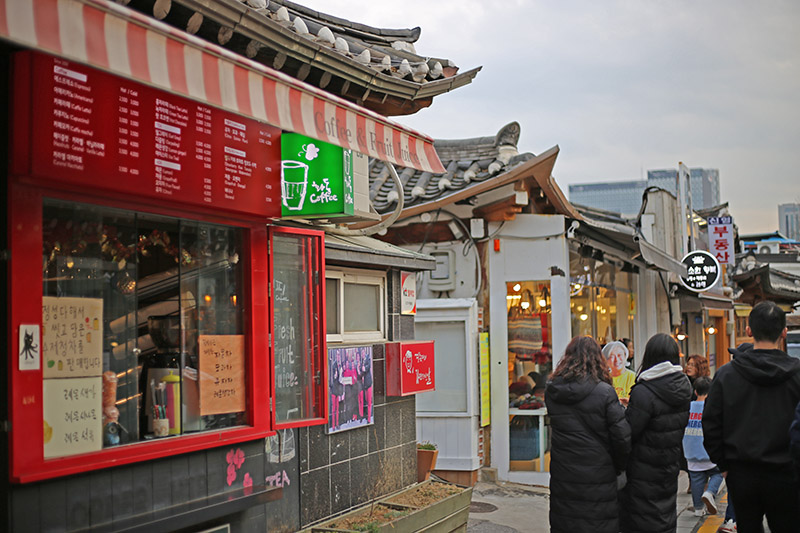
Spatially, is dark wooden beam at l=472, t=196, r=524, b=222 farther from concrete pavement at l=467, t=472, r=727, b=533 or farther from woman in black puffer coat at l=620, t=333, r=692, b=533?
woman in black puffer coat at l=620, t=333, r=692, b=533

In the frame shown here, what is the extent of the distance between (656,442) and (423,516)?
236 cm

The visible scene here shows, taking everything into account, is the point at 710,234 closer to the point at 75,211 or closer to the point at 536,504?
the point at 536,504

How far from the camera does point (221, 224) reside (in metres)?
5.85

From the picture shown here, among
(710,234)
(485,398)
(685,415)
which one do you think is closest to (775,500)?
(685,415)

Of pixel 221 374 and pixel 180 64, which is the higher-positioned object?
pixel 180 64

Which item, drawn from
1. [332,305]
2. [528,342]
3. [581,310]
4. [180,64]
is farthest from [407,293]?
[581,310]

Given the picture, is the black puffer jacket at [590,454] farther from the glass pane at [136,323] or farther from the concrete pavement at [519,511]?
the concrete pavement at [519,511]

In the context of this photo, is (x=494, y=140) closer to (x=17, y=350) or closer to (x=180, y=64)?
(x=180, y=64)

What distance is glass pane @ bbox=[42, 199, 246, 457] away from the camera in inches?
181

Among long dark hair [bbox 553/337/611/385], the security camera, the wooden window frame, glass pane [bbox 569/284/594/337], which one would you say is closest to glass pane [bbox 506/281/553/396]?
the security camera

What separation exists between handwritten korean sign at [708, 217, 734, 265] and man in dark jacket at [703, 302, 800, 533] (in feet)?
66.3

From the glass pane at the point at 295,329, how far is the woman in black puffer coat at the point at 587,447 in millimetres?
2065

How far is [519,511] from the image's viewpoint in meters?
10.1

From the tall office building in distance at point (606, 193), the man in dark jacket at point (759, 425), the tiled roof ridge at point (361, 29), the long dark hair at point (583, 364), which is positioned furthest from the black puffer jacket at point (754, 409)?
the tall office building in distance at point (606, 193)
